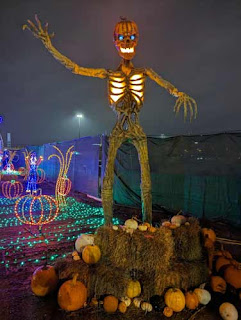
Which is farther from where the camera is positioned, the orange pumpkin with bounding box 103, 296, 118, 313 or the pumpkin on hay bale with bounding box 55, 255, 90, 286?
the pumpkin on hay bale with bounding box 55, 255, 90, 286

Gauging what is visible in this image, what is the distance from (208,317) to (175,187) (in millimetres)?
4260

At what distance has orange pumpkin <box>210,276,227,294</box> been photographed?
9.11 feet

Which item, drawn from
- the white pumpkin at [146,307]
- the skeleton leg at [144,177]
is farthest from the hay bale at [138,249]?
the skeleton leg at [144,177]

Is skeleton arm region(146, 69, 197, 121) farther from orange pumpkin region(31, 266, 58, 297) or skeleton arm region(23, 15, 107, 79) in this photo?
orange pumpkin region(31, 266, 58, 297)

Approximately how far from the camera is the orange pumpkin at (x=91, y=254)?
107 inches

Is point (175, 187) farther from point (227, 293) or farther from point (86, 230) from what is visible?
point (227, 293)

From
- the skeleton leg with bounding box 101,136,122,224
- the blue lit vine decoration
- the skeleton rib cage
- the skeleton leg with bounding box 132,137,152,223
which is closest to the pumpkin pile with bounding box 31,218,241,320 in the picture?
the skeleton leg with bounding box 101,136,122,224

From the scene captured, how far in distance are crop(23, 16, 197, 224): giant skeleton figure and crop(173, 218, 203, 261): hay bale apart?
1088mm

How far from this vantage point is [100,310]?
8.13ft

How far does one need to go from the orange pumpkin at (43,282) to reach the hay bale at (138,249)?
0.64 m

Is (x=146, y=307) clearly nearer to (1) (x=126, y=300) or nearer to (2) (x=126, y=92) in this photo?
(1) (x=126, y=300)

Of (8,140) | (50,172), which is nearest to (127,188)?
(50,172)

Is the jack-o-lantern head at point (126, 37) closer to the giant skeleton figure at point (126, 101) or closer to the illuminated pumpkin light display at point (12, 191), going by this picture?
the giant skeleton figure at point (126, 101)

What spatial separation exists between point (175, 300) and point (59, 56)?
3.86 meters
